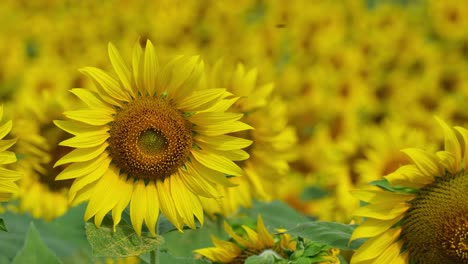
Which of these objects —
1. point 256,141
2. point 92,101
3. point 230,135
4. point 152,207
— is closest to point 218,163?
point 152,207

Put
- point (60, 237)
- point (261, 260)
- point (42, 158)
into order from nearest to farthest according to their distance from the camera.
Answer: point (261, 260) < point (60, 237) < point (42, 158)

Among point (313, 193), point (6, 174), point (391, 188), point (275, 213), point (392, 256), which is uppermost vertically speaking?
point (6, 174)

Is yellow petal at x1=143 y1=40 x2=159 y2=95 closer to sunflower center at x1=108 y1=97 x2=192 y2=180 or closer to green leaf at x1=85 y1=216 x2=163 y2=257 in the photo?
sunflower center at x1=108 y1=97 x2=192 y2=180

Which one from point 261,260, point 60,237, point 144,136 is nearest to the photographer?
point 261,260

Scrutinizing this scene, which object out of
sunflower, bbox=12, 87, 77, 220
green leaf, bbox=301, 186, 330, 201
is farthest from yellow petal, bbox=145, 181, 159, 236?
green leaf, bbox=301, 186, 330, 201

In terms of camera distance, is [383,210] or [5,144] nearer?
[5,144]

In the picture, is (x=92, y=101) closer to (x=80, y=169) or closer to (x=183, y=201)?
(x=80, y=169)

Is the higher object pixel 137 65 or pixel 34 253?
pixel 137 65

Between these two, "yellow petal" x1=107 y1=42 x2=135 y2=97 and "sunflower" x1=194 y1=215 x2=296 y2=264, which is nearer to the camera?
"yellow petal" x1=107 y1=42 x2=135 y2=97
